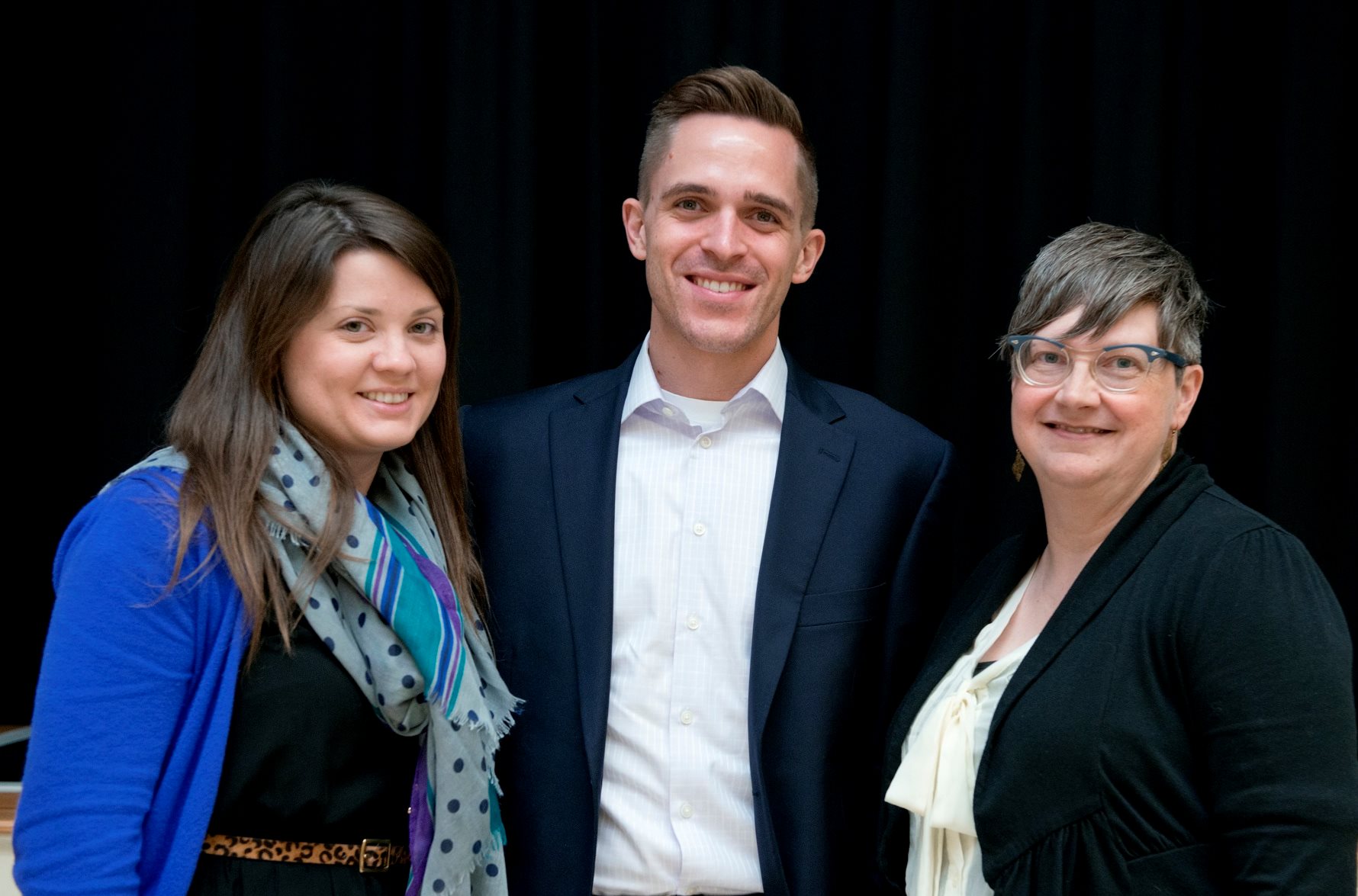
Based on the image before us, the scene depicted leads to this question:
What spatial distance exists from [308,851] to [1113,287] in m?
1.21

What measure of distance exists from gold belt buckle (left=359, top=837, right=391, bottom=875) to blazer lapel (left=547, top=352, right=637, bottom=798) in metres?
0.33

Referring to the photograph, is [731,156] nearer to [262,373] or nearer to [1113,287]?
[1113,287]

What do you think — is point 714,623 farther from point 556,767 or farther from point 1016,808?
point 1016,808

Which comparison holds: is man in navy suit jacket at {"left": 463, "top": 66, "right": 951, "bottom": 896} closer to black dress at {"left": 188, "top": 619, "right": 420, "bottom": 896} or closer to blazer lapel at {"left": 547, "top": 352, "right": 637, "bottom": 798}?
blazer lapel at {"left": 547, "top": 352, "right": 637, "bottom": 798}

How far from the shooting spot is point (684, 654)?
6.01 feet

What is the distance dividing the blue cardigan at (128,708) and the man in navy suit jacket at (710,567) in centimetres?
56

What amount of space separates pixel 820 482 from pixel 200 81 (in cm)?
158

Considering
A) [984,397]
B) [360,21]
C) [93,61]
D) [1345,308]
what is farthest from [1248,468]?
[93,61]

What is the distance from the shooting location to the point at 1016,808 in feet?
4.81

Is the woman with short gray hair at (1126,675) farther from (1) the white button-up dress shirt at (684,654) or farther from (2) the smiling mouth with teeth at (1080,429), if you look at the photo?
(1) the white button-up dress shirt at (684,654)

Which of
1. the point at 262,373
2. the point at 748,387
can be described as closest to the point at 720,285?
the point at 748,387

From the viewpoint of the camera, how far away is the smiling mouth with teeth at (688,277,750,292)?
6.35ft

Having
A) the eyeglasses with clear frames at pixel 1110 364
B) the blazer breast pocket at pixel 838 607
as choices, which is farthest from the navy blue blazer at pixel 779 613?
the eyeglasses with clear frames at pixel 1110 364

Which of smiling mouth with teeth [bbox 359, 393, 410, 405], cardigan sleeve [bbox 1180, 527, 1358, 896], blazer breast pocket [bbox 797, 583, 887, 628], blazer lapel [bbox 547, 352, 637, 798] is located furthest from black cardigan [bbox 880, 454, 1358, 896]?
smiling mouth with teeth [bbox 359, 393, 410, 405]
